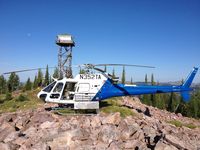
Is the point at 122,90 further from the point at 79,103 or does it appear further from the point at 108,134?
the point at 108,134

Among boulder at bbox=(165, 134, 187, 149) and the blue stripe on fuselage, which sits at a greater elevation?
the blue stripe on fuselage

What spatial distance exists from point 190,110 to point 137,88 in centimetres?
5445

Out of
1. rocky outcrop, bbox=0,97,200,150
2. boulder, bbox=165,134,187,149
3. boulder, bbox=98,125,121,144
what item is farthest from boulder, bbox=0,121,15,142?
boulder, bbox=165,134,187,149

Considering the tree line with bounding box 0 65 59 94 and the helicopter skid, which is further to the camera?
the tree line with bounding box 0 65 59 94

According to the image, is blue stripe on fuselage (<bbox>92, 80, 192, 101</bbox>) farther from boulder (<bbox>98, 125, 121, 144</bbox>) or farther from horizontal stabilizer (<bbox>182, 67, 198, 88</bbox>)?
boulder (<bbox>98, 125, 121, 144</bbox>)

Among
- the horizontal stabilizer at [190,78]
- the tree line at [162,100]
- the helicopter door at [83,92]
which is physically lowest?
the tree line at [162,100]

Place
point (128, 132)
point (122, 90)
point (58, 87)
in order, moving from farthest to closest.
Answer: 1. point (122, 90)
2. point (58, 87)
3. point (128, 132)

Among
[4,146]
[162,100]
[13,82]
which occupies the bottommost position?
[162,100]

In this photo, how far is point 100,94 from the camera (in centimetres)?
2089

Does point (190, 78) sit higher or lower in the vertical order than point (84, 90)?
higher

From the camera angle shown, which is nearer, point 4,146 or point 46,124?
point 4,146

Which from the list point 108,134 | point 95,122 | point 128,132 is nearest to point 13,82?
point 95,122

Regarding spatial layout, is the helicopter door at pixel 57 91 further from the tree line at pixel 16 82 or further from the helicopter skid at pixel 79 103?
the tree line at pixel 16 82

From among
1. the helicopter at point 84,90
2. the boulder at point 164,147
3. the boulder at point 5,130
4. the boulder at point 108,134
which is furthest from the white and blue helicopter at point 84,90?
the boulder at point 164,147
